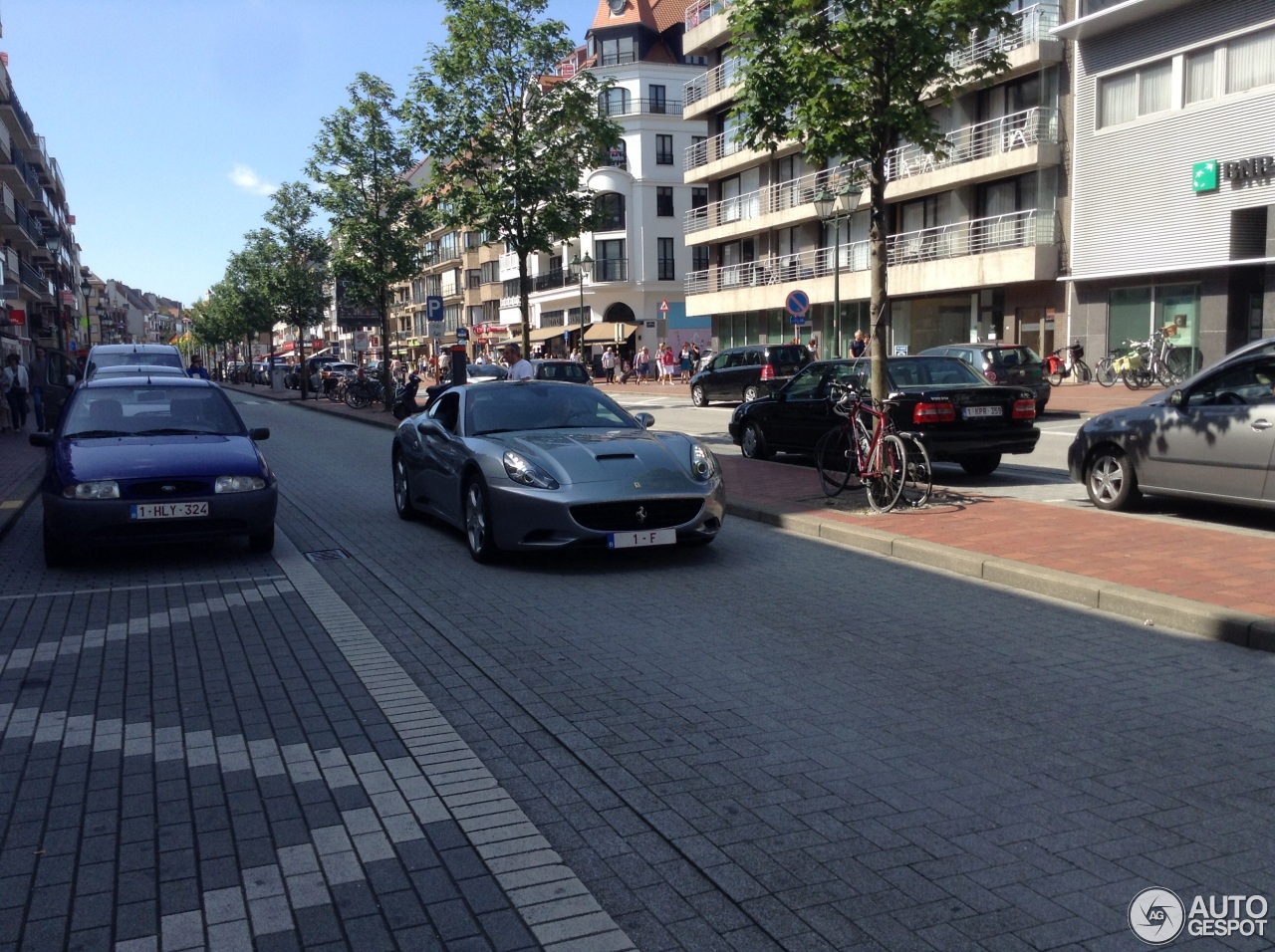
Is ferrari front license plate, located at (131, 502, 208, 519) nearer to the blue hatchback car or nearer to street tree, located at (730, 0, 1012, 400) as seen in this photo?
the blue hatchback car

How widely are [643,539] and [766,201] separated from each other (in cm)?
4158

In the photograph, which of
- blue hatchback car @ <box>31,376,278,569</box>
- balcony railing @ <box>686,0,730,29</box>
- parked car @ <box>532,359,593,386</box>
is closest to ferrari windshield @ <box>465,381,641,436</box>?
blue hatchback car @ <box>31,376,278,569</box>

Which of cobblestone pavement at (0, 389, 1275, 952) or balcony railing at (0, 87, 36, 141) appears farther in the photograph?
balcony railing at (0, 87, 36, 141)

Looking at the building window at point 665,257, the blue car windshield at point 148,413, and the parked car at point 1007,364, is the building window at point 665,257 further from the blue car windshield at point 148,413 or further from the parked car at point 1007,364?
the blue car windshield at point 148,413

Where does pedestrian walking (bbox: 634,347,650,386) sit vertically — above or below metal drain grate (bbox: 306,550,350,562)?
above

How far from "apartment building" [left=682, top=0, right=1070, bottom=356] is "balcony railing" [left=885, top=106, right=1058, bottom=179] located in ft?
0.13

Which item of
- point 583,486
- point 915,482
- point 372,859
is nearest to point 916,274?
point 915,482

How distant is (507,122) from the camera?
26.1 m

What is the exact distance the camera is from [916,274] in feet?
125

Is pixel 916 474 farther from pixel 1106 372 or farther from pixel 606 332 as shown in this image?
pixel 606 332

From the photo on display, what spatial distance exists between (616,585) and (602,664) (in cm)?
210

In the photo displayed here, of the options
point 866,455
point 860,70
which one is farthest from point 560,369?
point 866,455

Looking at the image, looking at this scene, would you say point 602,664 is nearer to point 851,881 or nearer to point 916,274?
point 851,881

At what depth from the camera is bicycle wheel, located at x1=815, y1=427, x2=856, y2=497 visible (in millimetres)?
11578
